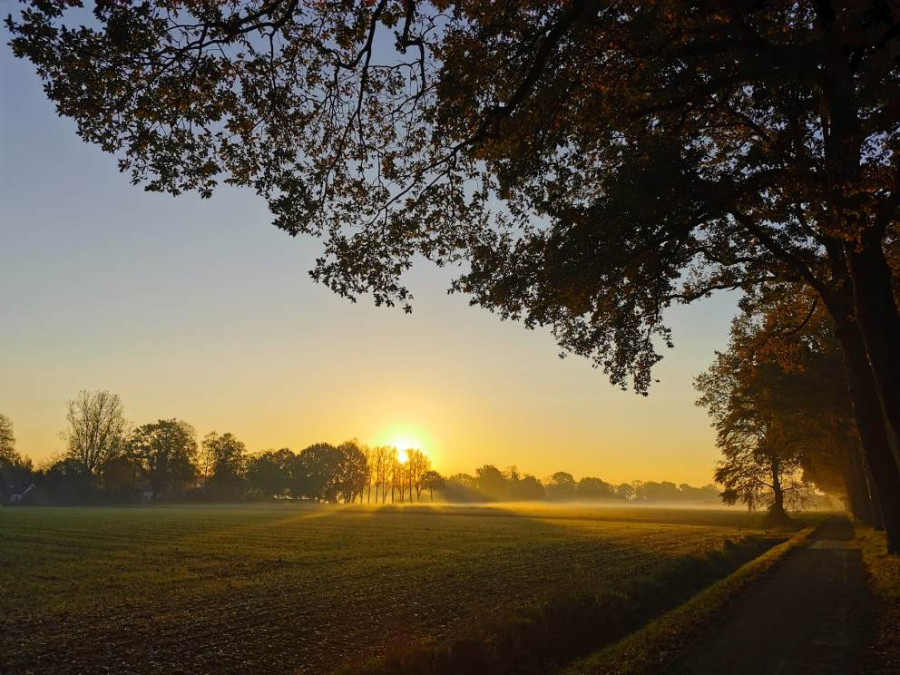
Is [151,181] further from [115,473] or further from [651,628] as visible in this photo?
[115,473]

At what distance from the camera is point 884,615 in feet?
39.4

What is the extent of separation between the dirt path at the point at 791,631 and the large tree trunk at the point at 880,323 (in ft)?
13.3

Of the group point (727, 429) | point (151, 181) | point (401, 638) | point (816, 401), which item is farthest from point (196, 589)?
point (727, 429)

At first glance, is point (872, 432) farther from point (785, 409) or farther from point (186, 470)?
point (186, 470)

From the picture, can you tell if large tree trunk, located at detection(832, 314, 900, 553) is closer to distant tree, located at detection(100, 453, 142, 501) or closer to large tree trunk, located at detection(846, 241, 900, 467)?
large tree trunk, located at detection(846, 241, 900, 467)

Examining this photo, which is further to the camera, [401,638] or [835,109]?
[401,638]

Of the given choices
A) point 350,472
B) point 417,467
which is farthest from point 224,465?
point 417,467

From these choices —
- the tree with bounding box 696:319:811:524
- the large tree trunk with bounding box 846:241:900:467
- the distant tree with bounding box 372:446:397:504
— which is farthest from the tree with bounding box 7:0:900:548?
the distant tree with bounding box 372:446:397:504

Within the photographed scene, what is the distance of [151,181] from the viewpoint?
10.7 m

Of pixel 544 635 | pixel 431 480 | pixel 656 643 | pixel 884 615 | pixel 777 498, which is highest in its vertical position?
pixel 884 615

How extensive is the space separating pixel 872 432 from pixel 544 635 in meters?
14.7

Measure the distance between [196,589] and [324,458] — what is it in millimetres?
150404

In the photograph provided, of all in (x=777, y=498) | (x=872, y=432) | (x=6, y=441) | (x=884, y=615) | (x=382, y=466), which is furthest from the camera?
(x=382, y=466)

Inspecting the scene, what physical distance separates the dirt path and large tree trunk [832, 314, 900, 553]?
245cm
